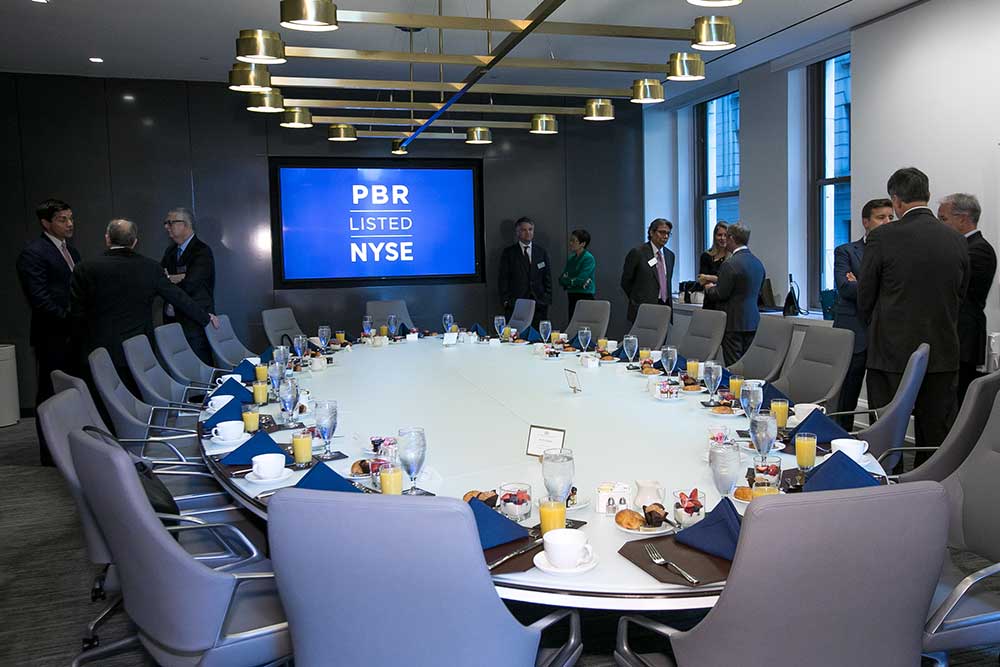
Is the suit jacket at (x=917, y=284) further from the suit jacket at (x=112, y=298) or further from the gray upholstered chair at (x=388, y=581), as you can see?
the suit jacket at (x=112, y=298)

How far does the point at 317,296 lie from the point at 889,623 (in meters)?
8.20

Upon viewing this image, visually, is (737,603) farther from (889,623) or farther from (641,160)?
(641,160)

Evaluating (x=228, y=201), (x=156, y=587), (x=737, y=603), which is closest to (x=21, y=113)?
(x=228, y=201)

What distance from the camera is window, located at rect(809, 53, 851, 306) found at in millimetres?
7918

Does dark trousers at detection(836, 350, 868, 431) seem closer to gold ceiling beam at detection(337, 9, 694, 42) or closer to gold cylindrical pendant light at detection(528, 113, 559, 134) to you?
gold cylindrical pendant light at detection(528, 113, 559, 134)

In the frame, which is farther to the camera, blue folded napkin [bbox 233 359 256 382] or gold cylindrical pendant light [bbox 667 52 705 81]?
blue folded napkin [bbox 233 359 256 382]

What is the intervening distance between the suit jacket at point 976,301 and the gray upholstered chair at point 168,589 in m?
4.74

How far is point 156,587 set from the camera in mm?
2178

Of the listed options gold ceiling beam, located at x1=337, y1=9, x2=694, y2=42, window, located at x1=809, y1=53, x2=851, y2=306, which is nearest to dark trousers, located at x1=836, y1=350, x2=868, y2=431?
window, located at x1=809, y1=53, x2=851, y2=306

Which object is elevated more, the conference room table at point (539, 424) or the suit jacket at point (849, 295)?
the suit jacket at point (849, 295)

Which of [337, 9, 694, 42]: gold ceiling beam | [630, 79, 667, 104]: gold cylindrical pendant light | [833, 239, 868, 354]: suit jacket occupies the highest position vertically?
[337, 9, 694, 42]: gold ceiling beam

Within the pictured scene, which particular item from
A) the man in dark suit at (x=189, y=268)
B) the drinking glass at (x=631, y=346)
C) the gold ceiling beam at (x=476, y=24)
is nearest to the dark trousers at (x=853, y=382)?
the drinking glass at (x=631, y=346)

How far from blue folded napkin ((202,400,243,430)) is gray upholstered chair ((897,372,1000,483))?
8.81 ft

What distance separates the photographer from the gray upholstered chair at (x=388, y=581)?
5.41 feet
